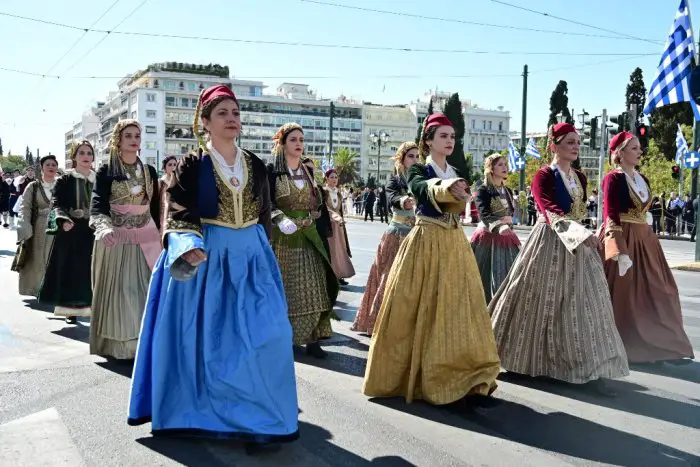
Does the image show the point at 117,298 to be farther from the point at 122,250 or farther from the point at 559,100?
the point at 559,100

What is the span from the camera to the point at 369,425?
178 inches

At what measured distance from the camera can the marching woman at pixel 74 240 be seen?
779 cm

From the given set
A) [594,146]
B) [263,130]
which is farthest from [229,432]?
[263,130]

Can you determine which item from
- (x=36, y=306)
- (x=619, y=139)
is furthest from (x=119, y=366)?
(x=619, y=139)

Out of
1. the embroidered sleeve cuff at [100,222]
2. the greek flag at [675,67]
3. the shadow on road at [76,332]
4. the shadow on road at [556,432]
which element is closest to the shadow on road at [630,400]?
the shadow on road at [556,432]

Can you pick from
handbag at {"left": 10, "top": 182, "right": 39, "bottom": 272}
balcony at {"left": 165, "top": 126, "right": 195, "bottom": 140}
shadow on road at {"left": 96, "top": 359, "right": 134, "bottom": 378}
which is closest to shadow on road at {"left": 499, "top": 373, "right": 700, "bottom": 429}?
shadow on road at {"left": 96, "top": 359, "right": 134, "bottom": 378}

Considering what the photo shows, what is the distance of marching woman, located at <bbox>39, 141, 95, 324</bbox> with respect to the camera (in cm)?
779

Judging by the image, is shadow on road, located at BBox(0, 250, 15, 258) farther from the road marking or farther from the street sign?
the street sign

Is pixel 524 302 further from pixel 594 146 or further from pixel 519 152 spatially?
pixel 519 152

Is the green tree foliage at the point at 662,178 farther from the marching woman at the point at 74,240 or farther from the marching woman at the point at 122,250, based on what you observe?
the marching woman at the point at 122,250

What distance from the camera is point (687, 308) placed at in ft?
30.7

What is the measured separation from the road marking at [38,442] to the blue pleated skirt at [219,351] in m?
0.41

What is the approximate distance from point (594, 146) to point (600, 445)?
689 inches

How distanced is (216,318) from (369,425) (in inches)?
49.7
